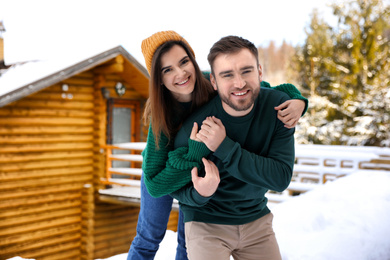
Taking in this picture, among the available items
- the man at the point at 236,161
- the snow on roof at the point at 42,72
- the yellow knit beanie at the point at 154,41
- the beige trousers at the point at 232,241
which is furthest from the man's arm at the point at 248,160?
the snow on roof at the point at 42,72

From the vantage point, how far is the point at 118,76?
940 centimetres

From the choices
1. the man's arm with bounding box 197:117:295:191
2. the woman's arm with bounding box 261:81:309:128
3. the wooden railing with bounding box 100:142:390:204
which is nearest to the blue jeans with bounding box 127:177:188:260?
the man's arm with bounding box 197:117:295:191

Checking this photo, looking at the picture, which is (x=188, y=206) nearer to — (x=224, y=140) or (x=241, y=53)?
(x=224, y=140)

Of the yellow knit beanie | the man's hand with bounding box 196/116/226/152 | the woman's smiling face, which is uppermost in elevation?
the yellow knit beanie

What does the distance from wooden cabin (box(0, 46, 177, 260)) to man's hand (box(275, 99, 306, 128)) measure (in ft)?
20.4

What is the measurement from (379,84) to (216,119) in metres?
11.8

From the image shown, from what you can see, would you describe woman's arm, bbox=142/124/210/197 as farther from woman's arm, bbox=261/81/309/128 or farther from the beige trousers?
woman's arm, bbox=261/81/309/128

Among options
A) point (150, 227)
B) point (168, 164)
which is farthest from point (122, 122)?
point (168, 164)

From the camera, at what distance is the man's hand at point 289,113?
1.48 metres

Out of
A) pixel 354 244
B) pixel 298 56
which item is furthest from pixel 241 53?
pixel 298 56

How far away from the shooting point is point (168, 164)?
158 centimetres

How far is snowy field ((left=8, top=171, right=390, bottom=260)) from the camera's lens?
250 cm

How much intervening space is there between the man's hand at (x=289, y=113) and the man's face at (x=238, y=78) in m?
0.15

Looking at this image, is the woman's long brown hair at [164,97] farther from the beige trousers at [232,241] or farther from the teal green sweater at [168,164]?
the beige trousers at [232,241]
